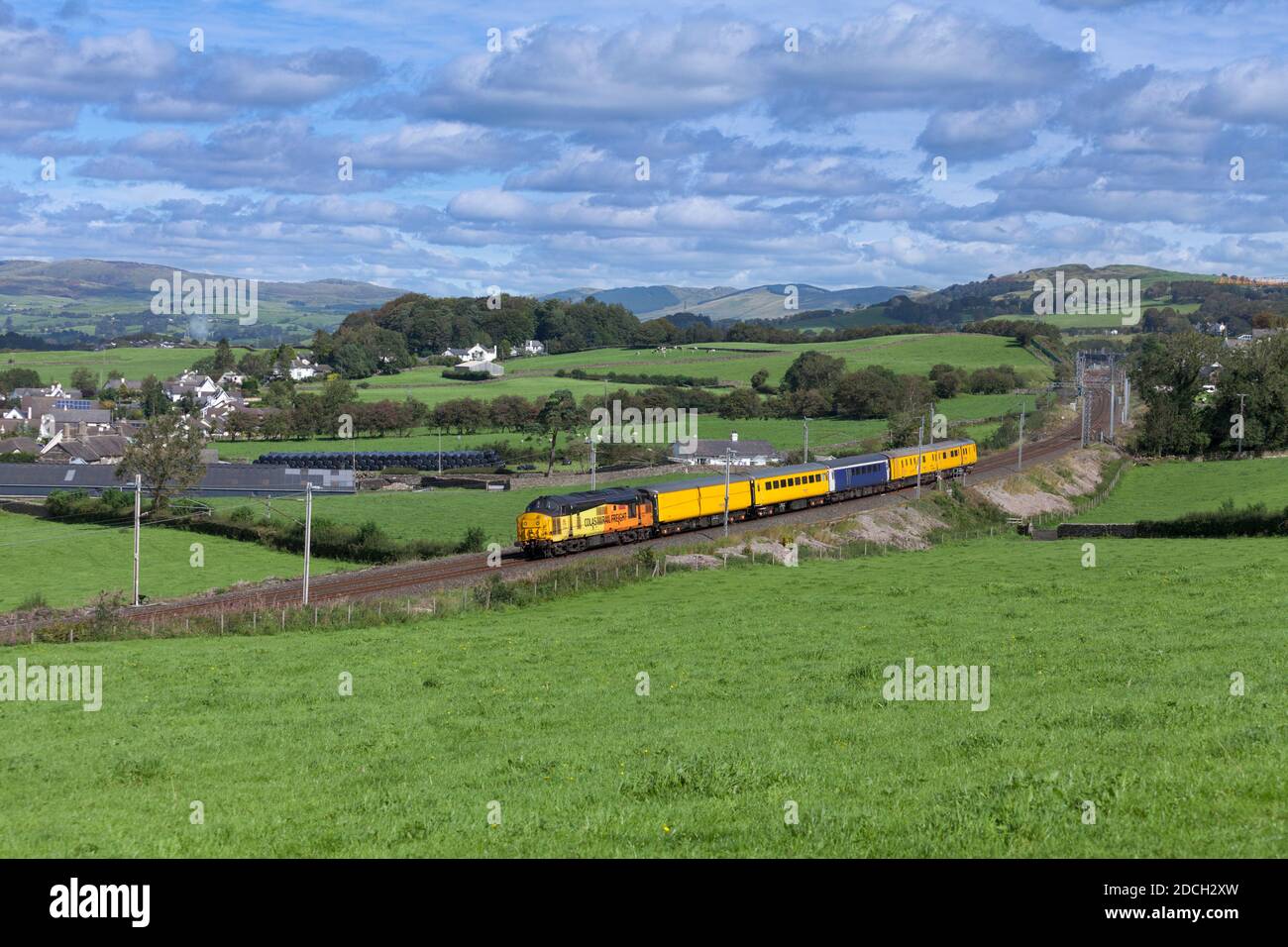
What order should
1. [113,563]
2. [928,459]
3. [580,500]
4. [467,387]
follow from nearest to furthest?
[580,500] < [113,563] < [928,459] < [467,387]

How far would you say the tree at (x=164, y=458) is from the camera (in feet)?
254

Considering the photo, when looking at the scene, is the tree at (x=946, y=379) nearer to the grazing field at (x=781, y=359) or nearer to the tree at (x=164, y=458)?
the grazing field at (x=781, y=359)

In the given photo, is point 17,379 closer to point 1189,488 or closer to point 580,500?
point 580,500

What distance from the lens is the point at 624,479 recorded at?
96.1 meters

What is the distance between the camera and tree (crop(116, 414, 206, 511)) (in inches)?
3049

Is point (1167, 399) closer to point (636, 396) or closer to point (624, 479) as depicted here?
point (624, 479)

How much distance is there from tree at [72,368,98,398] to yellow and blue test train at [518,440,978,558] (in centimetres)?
14172

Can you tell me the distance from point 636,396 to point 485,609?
9843 cm

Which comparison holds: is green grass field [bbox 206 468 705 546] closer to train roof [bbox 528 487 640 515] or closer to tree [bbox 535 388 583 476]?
train roof [bbox 528 487 640 515]

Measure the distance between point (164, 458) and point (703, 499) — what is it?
118ft

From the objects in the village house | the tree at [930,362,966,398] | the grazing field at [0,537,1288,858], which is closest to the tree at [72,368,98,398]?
the village house

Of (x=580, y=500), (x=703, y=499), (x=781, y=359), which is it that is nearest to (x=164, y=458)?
(x=580, y=500)

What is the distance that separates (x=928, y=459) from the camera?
275ft
